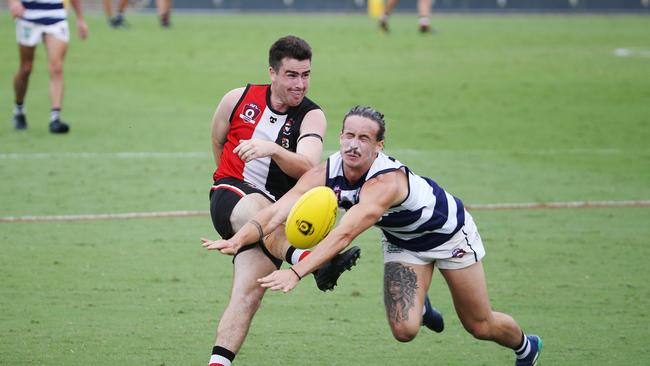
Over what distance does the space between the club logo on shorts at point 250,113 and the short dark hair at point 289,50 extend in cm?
39

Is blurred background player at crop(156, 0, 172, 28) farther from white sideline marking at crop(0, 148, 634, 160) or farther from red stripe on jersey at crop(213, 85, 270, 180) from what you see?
red stripe on jersey at crop(213, 85, 270, 180)

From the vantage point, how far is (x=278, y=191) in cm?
833

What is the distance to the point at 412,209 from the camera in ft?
24.0

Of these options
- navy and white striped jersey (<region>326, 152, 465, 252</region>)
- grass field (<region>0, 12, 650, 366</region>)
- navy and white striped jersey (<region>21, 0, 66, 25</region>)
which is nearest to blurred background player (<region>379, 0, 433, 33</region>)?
grass field (<region>0, 12, 650, 366</region>)

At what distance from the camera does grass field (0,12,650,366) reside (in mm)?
8594

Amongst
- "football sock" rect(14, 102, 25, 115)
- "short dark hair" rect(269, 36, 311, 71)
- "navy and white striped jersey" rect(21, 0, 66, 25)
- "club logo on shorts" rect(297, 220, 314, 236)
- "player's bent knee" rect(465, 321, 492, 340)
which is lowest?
"football sock" rect(14, 102, 25, 115)

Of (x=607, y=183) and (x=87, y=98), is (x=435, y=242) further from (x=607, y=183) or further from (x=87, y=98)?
(x=87, y=98)

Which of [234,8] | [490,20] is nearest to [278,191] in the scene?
[490,20]

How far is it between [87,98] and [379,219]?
49.3ft

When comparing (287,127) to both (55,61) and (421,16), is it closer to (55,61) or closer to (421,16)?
(55,61)

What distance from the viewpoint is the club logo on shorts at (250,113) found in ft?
27.1

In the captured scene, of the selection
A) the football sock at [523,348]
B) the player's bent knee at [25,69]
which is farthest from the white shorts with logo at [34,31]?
the football sock at [523,348]

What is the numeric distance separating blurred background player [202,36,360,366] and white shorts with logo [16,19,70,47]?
9.02 metres

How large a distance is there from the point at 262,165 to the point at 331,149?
8.54 metres
